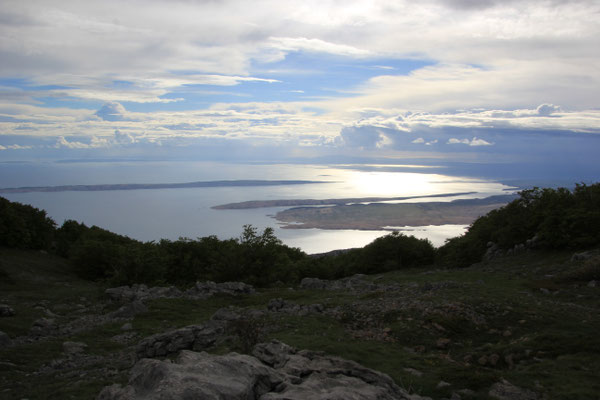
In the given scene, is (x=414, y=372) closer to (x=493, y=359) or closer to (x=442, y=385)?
(x=442, y=385)

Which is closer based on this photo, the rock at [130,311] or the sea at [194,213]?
the rock at [130,311]

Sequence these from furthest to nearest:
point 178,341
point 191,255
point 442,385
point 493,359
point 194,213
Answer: point 194,213, point 191,255, point 178,341, point 493,359, point 442,385

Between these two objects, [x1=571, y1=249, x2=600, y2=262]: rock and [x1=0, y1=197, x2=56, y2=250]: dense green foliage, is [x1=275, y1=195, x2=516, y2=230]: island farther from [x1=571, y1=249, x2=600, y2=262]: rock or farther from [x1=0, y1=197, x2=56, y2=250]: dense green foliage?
[x1=571, y1=249, x2=600, y2=262]: rock

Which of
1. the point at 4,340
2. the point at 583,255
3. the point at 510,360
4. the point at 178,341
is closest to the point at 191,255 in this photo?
the point at 4,340

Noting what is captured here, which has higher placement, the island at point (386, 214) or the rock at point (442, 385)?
the rock at point (442, 385)

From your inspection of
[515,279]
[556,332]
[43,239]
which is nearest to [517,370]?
[556,332]

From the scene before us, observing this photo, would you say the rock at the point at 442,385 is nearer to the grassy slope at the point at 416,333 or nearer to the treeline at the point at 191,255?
the grassy slope at the point at 416,333

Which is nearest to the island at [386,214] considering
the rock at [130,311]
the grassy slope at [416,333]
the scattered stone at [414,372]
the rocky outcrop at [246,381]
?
the grassy slope at [416,333]
